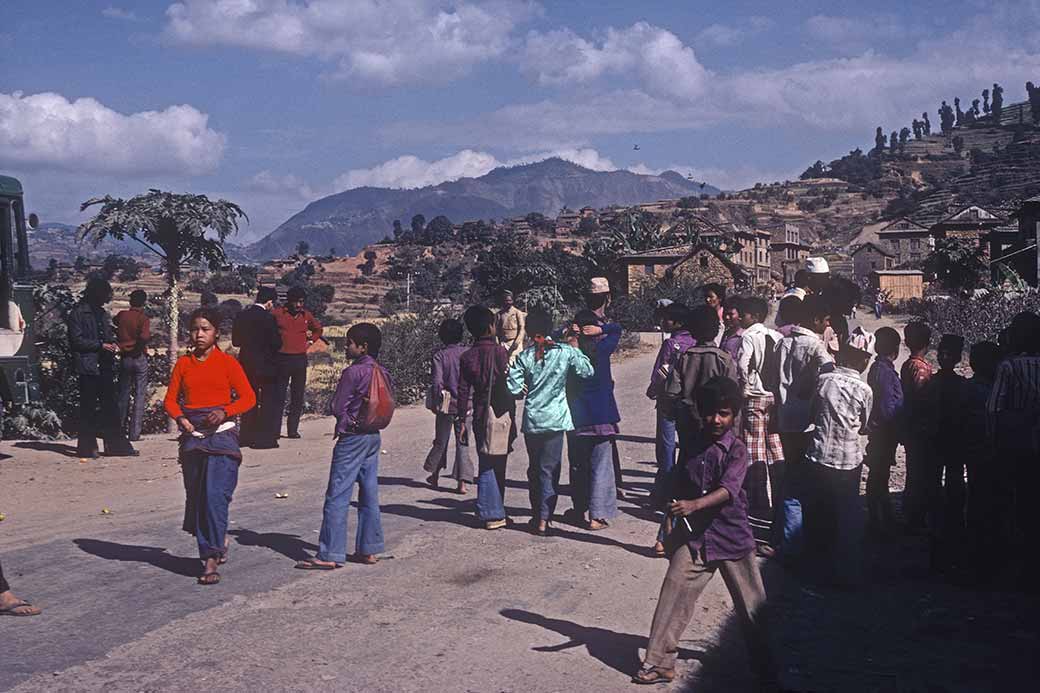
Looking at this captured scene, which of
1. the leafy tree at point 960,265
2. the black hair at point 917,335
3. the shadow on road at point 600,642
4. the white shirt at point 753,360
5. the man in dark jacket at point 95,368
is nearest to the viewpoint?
the shadow on road at point 600,642

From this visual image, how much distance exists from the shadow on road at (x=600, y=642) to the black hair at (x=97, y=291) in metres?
7.36

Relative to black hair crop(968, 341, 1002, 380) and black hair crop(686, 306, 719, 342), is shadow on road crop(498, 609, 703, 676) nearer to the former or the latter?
black hair crop(686, 306, 719, 342)

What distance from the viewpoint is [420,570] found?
24.1 ft

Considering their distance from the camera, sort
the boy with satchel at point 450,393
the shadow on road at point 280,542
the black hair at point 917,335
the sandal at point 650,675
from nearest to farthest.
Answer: the sandal at point 650,675, the shadow on road at point 280,542, the black hair at point 917,335, the boy with satchel at point 450,393

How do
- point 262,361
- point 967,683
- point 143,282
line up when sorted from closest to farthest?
point 967,683 < point 262,361 < point 143,282

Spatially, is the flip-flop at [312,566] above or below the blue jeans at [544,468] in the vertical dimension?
below

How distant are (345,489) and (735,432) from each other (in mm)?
2843

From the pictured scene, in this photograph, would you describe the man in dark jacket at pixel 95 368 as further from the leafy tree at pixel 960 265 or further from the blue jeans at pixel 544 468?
the leafy tree at pixel 960 265

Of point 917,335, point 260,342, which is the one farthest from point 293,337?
point 917,335

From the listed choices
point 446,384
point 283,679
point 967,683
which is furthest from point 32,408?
point 967,683

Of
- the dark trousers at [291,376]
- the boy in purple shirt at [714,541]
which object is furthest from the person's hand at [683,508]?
the dark trousers at [291,376]

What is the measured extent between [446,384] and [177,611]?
3911mm

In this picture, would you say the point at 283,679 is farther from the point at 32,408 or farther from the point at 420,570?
the point at 32,408

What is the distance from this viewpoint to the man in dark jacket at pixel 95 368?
38.8 feet
